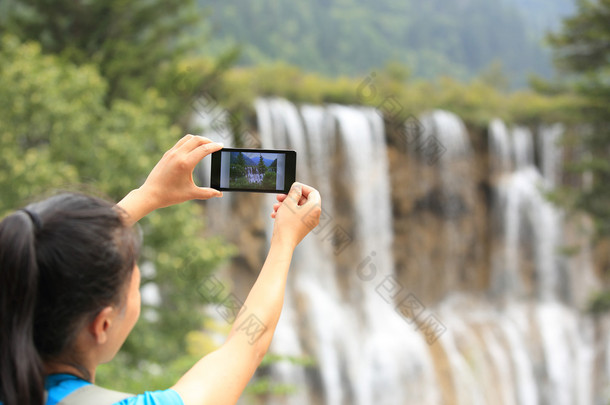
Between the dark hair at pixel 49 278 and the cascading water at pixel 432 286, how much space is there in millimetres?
8693

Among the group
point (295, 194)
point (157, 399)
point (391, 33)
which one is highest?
point (391, 33)

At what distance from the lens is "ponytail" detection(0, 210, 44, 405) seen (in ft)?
2.31

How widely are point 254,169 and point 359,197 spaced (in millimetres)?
10686

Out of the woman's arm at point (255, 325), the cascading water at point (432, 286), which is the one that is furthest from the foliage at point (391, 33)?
the woman's arm at point (255, 325)

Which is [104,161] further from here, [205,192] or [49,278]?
[49,278]

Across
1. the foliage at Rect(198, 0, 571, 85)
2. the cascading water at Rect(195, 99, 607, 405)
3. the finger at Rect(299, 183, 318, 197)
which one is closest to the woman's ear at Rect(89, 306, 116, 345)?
the finger at Rect(299, 183, 318, 197)

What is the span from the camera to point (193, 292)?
639cm

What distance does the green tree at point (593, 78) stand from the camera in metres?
8.45

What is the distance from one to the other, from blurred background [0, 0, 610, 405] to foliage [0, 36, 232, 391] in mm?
21

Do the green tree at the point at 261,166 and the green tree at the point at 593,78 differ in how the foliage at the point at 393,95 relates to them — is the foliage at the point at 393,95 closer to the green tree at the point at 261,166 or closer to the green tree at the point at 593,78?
the green tree at the point at 593,78

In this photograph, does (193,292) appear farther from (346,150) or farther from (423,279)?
(423,279)

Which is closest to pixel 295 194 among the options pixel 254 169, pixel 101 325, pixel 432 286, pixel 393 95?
pixel 254 169

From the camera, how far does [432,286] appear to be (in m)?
13.2

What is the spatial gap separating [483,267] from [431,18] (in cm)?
1558
